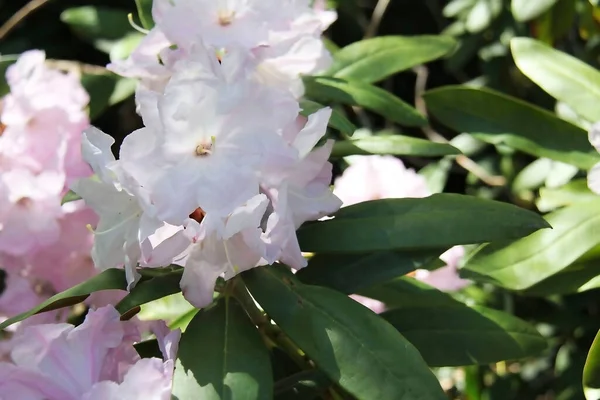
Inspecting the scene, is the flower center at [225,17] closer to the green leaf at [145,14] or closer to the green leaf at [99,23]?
the green leaf at [145,14]

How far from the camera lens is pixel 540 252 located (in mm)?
828

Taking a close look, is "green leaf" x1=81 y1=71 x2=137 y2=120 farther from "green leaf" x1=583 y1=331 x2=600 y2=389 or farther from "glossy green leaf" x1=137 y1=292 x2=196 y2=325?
"green leaf" x1=583 y1=331 x2=600 y2=389

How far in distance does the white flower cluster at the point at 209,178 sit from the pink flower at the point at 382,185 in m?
0.44

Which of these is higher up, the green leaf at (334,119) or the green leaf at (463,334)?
the green leaf at (334,119)

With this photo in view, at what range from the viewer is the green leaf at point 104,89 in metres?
1.09

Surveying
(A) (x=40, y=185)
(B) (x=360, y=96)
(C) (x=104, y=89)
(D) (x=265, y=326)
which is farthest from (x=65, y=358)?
(C) (x=104, y=89)

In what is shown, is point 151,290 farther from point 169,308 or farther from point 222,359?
point 169,308

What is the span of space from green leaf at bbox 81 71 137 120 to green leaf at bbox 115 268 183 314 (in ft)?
1.60

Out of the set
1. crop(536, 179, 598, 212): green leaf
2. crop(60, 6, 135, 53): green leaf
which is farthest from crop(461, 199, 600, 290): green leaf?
crop(60, 6, 135, 53): green leaf

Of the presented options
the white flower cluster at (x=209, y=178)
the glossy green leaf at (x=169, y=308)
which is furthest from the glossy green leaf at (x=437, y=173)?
the white flower cluster at (x=209, y=178)

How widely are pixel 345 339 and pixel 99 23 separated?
3.06ft

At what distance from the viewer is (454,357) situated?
0.79 metres

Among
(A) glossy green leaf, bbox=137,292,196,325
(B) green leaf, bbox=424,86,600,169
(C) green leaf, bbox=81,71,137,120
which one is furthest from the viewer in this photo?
(C) green leaf, bbox=81,71,137,120

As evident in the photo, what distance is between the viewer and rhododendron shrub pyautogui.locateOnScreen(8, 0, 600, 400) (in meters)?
0.59
